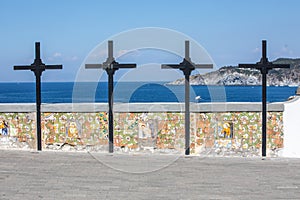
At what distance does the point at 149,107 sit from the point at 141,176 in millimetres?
2848

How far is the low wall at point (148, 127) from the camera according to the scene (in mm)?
10961

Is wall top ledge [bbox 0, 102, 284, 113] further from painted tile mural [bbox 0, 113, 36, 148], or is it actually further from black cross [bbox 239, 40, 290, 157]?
black cross [bbox 239, 40, 290, 157]

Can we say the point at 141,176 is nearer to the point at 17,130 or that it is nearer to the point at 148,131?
the point at 148,131

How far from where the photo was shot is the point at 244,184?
307 inches

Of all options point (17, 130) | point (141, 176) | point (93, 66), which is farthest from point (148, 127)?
point (17, 130)

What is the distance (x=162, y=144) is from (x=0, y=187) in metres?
4.43

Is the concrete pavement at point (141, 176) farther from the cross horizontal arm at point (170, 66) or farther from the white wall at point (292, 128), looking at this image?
the cross horizontal arm at point (170, 66)

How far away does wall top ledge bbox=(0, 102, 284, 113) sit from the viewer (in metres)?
11.0

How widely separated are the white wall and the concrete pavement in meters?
0.60

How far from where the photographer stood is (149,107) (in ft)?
36.2

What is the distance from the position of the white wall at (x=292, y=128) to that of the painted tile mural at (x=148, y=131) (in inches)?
4.7

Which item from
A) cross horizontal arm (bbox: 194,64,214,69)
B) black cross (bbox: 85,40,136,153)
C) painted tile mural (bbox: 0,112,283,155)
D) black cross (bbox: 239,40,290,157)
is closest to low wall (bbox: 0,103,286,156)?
painted tile mural (bbox: 0,112,283,155)

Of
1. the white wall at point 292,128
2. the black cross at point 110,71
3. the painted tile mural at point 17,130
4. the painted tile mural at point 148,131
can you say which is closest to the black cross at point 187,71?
the painted tile mural at point 148,131

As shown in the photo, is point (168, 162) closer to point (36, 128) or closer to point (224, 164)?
point (224, 164)
